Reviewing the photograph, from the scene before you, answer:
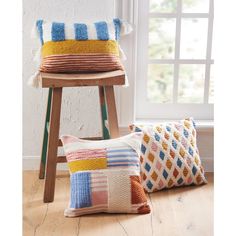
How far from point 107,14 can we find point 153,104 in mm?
670

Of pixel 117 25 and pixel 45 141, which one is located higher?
pixel 117 25

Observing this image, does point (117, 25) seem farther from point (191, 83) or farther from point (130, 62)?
point (191, 83)

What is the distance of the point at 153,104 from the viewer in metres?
3.24

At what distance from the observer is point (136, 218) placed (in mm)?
2344

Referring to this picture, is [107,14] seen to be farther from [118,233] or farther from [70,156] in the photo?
[118,233]

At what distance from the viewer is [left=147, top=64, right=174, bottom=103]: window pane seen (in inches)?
127

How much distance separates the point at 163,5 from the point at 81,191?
1396mm

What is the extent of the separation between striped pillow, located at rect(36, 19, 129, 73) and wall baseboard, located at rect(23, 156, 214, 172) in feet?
2.43

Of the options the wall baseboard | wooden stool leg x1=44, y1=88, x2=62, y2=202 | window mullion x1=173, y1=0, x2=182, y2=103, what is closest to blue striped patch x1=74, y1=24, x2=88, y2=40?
wooden stool leg x1=44, y1=88, x2=62, y2=202

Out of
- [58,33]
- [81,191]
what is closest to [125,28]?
[58,33]

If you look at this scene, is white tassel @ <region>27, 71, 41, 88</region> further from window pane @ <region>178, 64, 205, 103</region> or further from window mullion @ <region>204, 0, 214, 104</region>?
window mullion @ <region>204, 0, 214, 104</region>

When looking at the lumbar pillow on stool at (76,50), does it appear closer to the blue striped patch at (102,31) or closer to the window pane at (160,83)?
the blue striped patch at (102,31)

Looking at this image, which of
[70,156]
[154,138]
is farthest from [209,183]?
[70,156]

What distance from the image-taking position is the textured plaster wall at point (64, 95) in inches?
116
